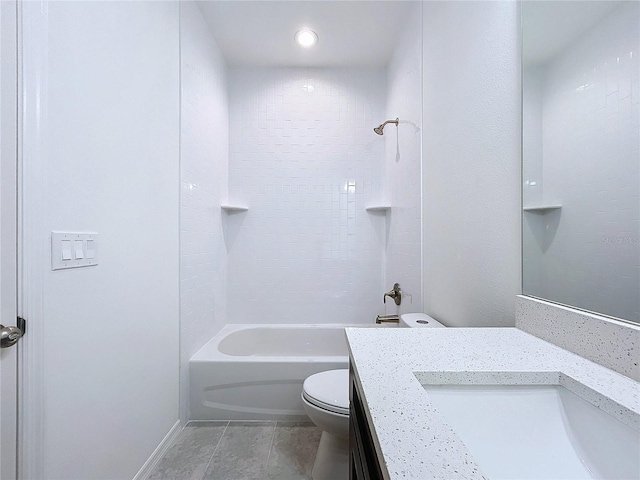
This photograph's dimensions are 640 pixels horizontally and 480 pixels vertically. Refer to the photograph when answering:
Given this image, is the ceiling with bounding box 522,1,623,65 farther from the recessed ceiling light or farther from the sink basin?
the recessed ceiling light

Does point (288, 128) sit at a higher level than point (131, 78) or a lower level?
higher

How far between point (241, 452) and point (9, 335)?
1.22 metres

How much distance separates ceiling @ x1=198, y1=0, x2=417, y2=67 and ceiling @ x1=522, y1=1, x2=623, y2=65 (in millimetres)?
1261

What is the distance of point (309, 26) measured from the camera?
6.89 ft

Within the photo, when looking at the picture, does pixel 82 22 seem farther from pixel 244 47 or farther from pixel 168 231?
→ pixel 244 47

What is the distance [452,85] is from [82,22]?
1.43 metres

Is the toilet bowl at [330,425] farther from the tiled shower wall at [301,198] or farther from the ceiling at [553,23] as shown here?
the ceiling at [553,23]

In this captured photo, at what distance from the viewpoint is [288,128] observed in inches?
101

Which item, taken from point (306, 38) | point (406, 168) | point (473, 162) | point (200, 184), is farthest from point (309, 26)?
point (473, 162)

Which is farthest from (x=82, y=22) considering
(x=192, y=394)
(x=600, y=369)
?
(x=192, y=394)

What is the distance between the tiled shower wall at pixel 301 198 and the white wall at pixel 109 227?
0.91 m

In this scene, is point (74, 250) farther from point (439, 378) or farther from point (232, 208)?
point (232, 208)

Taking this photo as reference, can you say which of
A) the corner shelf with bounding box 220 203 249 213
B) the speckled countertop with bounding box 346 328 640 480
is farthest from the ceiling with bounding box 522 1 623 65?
the corner shelf with bounding box 220 203 249 213

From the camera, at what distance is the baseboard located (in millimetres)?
1383
